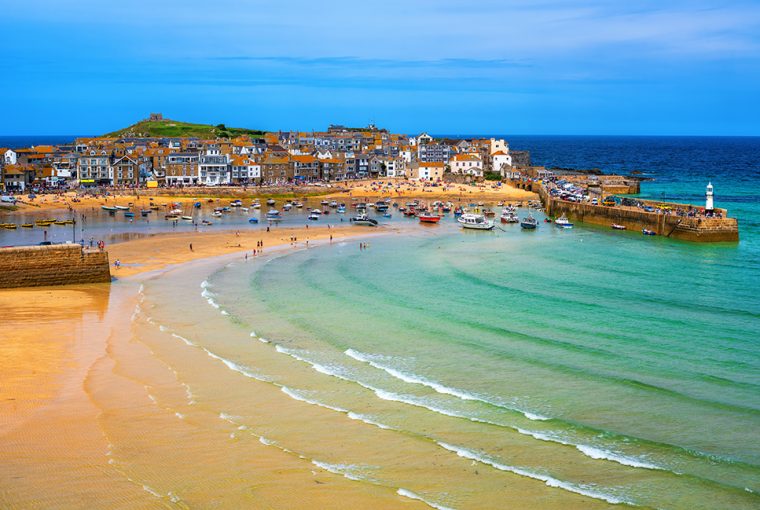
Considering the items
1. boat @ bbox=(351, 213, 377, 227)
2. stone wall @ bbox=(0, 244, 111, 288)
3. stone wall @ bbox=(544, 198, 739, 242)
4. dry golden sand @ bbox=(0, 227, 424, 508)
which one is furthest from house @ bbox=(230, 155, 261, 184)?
dry golden sand @ bbox=(0, 227, 424, 508)

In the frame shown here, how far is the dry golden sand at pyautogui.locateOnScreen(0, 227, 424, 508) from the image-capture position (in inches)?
570

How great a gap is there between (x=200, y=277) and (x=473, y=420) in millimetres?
25113

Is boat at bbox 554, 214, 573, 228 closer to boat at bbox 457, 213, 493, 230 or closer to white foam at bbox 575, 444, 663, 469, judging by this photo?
boat at bbox 457, 213, 493, 230

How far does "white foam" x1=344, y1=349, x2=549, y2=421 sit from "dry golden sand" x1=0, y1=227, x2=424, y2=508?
556 cm

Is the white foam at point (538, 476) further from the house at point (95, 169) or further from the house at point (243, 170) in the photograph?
the house at point (95, 169)

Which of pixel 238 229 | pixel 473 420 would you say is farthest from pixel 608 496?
pixel 238 229

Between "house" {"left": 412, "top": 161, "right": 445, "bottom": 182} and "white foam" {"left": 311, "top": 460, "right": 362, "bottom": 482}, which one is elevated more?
"house" {"left": 412, "top": 161, "right": 445, "bottom": 182}

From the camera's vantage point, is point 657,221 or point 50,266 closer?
point 50,266

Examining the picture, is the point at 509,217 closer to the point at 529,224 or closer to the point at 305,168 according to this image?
the point at 529,224

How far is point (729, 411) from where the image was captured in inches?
752

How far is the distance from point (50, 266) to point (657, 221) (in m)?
44.0

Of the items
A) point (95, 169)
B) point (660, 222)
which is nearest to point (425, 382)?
point (660, 222)

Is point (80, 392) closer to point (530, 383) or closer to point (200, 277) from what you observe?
point (530, 383)

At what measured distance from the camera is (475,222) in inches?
2594
